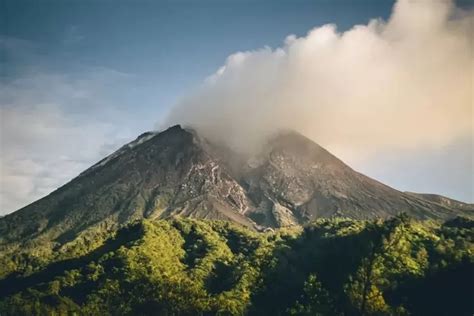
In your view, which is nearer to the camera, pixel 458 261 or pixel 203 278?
pixel 458 261

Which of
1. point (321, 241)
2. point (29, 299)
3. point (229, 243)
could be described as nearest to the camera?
point (29, 299)

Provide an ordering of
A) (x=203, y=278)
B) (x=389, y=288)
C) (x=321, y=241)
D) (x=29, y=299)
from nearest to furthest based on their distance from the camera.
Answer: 1. (x=389, y=288)
2. (x=29, y=299)
3. (x=203, y=278)
4. (x=321, y=241)

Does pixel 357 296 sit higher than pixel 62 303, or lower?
higher

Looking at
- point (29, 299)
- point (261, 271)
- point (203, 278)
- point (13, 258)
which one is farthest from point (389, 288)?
point (13, 258)

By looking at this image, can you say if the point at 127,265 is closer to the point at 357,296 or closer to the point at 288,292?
the point at 288,292

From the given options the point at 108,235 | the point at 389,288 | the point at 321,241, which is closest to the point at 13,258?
the point at 108,235

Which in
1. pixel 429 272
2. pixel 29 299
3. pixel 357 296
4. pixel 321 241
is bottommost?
pixel 29 299

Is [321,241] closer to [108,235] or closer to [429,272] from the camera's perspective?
[429,272]
